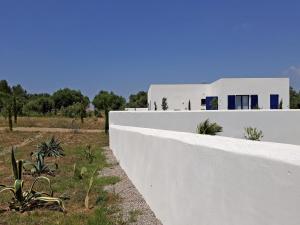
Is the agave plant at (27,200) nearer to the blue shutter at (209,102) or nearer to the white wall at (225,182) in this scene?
the white wall at (225,182)

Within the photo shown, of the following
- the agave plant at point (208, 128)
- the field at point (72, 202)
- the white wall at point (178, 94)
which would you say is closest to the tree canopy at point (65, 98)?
the white wall at point (178, 94)

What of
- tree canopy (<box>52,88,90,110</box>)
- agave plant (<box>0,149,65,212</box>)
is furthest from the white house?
tree canopy (<box>52,88,90,110</box>)

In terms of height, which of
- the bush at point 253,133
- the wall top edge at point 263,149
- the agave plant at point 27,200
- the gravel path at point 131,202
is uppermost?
the wall top edge at point 263,149

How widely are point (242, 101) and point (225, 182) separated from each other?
3494 centimetres

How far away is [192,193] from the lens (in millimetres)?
5070

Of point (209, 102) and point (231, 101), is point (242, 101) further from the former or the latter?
point (209, 102)

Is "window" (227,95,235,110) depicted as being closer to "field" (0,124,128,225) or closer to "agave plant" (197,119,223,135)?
"agave plant" (197,119,223,135)

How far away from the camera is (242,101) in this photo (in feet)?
125

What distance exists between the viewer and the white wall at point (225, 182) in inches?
115

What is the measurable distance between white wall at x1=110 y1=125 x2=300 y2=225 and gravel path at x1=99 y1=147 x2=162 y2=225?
0.69 ft

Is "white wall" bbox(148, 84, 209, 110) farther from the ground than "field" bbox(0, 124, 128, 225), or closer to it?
farther from the ground

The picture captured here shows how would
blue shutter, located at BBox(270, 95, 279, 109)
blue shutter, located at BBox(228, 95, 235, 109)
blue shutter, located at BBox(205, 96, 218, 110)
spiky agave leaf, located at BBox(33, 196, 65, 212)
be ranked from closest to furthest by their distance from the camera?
spiky agave leaf, located at BBox(33, 196, 65, 212)
blue shutter, located at BBox(270, 95, 279, 109)
blue shutter, located at BBox(228, 95, 235, 109)
blue shutter, located at BBox(205, 96, 218, 110)

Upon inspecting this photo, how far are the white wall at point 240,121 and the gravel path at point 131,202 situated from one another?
4608 mm

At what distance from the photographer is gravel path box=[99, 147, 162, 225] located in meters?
7.10
